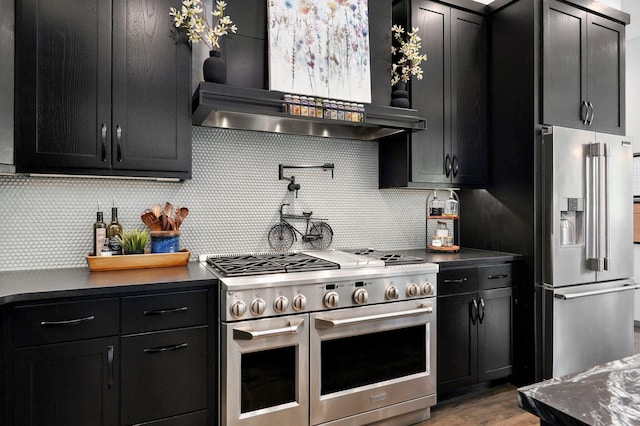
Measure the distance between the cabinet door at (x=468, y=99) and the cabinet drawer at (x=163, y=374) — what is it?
2.13 m

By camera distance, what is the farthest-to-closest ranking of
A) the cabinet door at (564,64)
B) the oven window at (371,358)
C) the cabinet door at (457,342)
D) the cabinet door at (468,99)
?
the cabinet door at (468,99)
the cabinet door at (564,64)
the cabinet door at (457,342)
the oven window at (371,358)

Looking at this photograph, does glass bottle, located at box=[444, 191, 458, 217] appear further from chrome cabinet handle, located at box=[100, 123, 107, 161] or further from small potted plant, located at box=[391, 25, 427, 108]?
chrome cabinet handle, located at box=[100, 123, 107, 161]

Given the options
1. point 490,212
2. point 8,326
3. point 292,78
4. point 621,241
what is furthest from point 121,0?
point 621,241

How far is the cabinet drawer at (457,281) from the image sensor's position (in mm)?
2539

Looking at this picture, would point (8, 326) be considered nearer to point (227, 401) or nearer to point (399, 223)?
point (227, 401)

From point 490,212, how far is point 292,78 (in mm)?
1838

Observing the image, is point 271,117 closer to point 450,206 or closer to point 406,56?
point 406,56

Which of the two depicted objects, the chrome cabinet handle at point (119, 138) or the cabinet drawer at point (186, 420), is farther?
the chrome cabinet handle at point (119, 138)

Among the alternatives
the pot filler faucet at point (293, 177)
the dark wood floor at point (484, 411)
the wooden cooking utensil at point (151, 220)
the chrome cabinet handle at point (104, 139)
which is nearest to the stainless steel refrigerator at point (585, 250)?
the dark wood floor at point (484, 411)

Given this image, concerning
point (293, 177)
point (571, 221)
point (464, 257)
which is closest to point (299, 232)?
point (293, 177)

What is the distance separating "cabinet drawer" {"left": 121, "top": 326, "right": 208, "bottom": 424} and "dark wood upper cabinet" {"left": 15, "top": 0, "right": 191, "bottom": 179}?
858mm

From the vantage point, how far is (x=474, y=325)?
2660mm

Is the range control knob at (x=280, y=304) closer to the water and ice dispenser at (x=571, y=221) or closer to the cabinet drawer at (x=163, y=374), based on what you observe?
the cabinet drawer at (x=163, y=374)

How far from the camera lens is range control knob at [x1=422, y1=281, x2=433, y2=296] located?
2.37m
